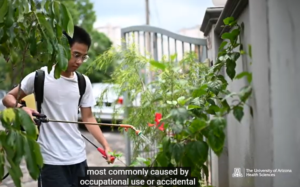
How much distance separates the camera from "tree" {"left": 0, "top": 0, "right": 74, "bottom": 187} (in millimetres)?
1356

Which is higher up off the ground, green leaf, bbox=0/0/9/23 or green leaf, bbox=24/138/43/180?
green leaf, bbox=0/0/9/23

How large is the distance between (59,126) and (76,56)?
489mm

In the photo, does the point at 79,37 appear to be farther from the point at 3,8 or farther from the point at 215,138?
the point at 215,138

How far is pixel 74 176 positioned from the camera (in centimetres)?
250

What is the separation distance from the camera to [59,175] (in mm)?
2387

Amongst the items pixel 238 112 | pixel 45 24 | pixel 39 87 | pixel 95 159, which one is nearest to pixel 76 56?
pixel 39 87

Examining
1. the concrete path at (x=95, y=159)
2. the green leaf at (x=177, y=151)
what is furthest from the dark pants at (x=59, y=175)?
the concrete path at (x=95, y=159)

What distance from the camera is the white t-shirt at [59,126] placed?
240cm

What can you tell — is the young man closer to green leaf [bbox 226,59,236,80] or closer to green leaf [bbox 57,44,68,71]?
green leaf [bbox 57,44,68,71]

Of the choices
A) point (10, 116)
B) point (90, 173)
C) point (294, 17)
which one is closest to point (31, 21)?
point (10, 116)

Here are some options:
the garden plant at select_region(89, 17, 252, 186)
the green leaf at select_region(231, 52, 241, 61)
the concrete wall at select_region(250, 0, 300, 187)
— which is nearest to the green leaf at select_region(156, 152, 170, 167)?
the garden plant at select_region(89, 17, 252, 186)

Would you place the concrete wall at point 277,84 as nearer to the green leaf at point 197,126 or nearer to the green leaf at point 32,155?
the green leaf at point 197,126

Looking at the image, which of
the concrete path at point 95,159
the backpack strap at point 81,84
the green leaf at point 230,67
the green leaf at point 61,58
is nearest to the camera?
the green leaf at point 61,58
